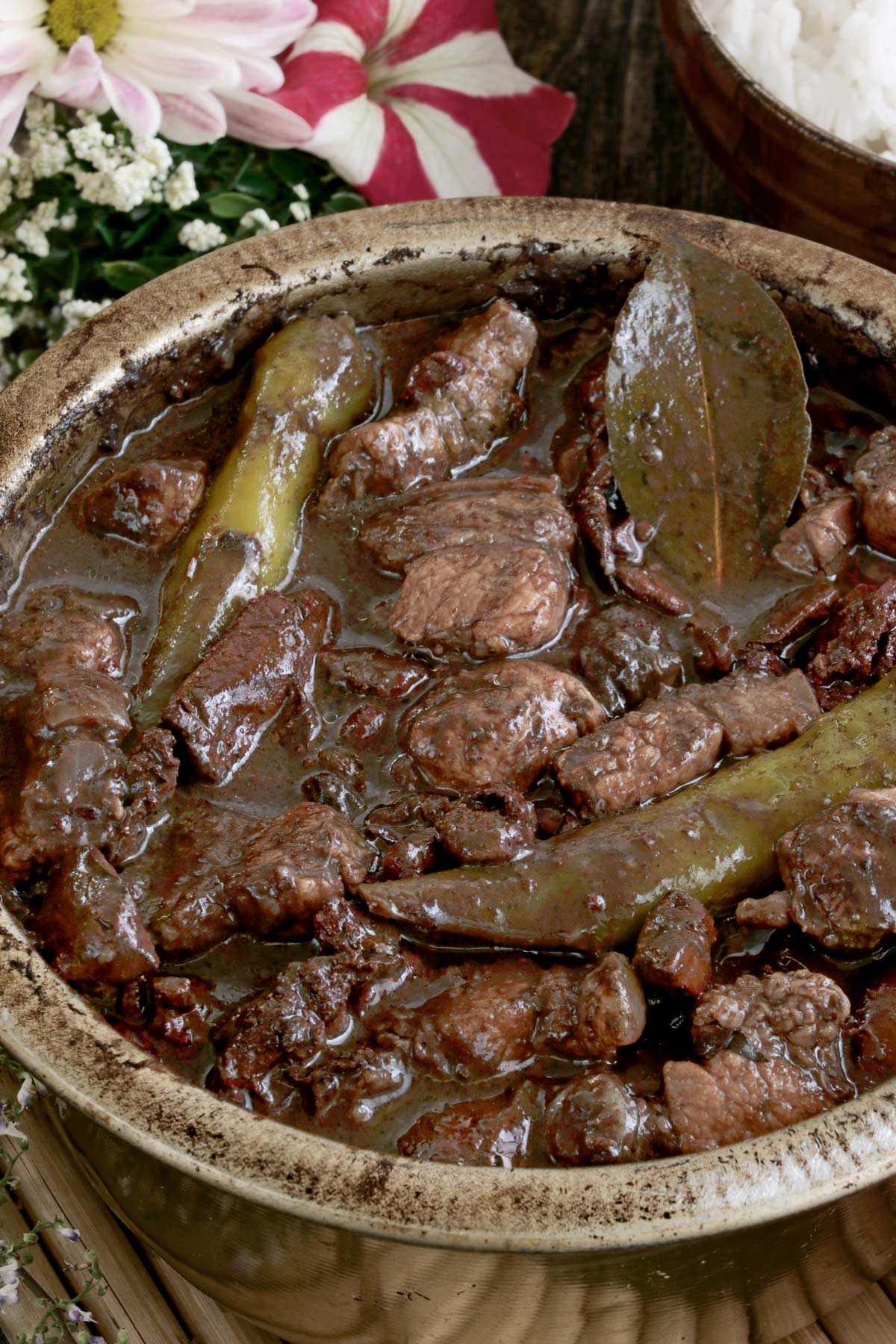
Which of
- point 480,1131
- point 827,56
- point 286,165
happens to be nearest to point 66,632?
point 480,1131

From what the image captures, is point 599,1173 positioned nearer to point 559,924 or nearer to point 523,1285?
point 523,1285

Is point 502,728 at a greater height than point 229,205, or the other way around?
point 229,205

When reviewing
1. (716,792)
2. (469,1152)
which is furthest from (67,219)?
(469,1152)

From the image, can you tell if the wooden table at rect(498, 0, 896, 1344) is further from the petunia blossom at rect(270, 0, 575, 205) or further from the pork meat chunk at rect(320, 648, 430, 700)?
the pork meat chunk at rect(320, 648, 430, 700)

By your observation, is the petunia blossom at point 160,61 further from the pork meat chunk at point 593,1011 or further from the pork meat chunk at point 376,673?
the pork meat chunk at point 593,1011

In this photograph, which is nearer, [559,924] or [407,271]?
[559,924]

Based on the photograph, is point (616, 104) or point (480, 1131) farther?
point (616, 104)

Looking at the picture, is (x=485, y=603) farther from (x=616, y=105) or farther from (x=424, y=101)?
(x=616, y=105)
